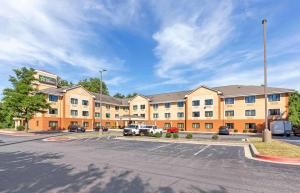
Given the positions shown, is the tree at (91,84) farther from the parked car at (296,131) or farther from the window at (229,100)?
the parked car at (296,131)

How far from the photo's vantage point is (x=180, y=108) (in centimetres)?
6488

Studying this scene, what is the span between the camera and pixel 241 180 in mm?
9289

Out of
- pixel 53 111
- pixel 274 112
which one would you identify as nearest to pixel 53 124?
pixel 53 111

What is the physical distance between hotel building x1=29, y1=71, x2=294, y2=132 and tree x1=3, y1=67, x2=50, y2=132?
426 centimetres

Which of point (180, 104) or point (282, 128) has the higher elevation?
point (180, 104)

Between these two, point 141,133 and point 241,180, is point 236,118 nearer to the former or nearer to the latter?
point 141,133

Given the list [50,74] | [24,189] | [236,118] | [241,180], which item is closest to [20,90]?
[50,74]

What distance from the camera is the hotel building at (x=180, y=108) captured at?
52.5 m

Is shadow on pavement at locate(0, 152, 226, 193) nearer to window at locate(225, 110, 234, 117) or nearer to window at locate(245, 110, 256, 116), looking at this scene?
window at locate(245, 110, 256, 116)

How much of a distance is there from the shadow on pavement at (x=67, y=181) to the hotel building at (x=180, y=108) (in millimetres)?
40788

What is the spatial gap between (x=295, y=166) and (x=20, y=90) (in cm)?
4164

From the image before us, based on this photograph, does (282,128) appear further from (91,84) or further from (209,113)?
(91,84)

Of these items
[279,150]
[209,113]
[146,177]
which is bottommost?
[279,150]

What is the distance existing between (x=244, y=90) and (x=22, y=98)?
46222 millimetres
